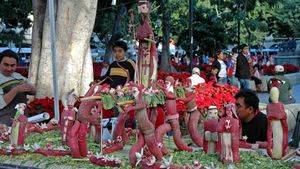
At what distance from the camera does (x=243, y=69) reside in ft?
55.8

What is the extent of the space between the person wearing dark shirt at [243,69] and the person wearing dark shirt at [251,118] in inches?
444

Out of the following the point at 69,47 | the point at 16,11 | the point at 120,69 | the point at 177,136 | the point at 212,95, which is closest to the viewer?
the point at 177,136

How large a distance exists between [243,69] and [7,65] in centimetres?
1137

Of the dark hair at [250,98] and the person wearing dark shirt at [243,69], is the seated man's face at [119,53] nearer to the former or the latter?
the dark hair at [250,98]

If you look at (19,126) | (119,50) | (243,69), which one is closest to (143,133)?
(19,126)

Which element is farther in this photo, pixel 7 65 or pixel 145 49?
pixel 7 65

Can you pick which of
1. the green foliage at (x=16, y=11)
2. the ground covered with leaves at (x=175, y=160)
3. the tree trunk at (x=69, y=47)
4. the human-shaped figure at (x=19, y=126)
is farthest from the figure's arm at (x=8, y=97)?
the green foliage at (x=16, y=11)

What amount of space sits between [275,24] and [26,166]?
50323 millimetres

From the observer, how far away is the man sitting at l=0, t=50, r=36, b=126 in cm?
616

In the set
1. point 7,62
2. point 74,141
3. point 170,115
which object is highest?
point 7,62

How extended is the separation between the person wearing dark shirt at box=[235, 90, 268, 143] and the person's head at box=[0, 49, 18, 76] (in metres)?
2.50

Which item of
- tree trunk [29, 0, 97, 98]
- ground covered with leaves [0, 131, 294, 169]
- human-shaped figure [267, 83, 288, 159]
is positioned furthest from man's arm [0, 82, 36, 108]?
tree trunk [29, 0, 97, 98]

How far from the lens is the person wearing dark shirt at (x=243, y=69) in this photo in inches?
664

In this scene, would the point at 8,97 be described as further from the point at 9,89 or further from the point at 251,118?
the point at 251,118
